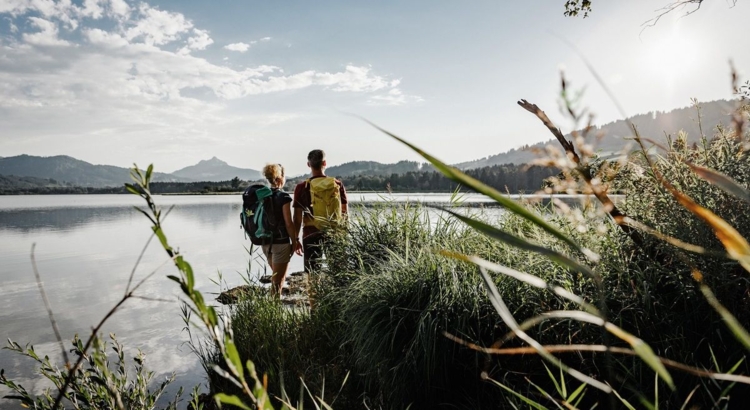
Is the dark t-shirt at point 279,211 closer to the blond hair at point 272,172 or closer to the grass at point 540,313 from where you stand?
the blond hair at point 272,172

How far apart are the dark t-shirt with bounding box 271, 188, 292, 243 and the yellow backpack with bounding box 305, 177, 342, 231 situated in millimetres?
511

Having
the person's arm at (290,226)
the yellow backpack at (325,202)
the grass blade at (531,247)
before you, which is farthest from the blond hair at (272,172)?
the grass blade at (531,247)

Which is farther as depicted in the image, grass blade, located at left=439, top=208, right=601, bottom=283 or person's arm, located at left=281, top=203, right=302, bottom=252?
person's arm, located at left=281, top=203, right=302, bottom=252

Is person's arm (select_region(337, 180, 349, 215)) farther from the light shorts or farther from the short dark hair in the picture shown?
the light shorts

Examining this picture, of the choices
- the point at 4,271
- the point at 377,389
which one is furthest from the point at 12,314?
the point at 377,389

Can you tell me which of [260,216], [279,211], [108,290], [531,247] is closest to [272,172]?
[279,211]

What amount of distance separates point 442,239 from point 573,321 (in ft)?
9.19

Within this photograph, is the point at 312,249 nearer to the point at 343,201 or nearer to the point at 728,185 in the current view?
the point at 343,201

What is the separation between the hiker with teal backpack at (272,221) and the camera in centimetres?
793

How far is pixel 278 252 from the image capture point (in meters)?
8.14

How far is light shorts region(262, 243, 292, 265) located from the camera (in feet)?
26.5

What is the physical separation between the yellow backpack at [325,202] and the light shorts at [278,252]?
764 millimetres

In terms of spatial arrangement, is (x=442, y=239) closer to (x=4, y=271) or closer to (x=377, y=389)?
(x=377, y=389)

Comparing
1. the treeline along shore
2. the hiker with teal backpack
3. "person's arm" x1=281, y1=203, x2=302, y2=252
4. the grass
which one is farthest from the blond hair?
the treeline along shore
